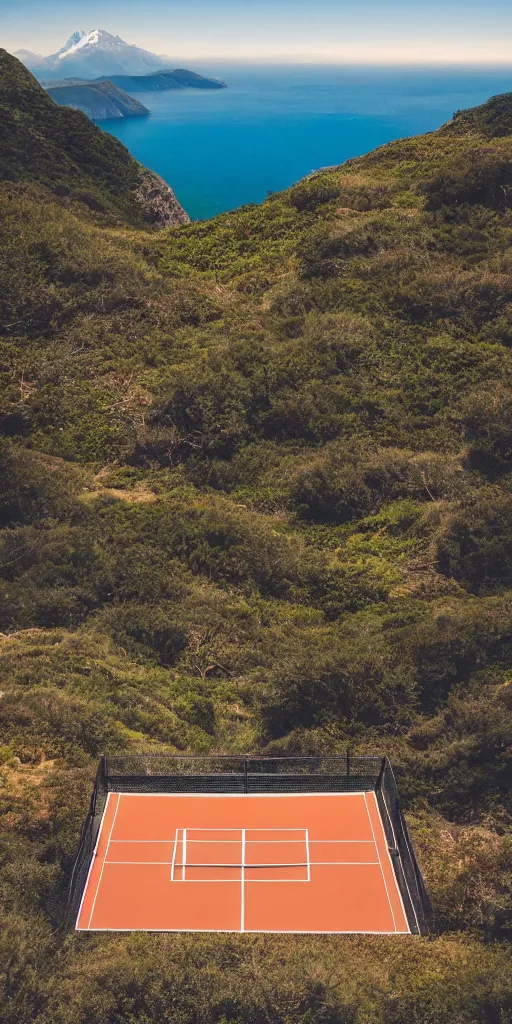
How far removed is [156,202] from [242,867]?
4361 centimetres

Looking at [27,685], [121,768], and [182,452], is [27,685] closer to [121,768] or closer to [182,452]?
[121,768]

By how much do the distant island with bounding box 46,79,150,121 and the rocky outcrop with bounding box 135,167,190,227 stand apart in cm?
9687

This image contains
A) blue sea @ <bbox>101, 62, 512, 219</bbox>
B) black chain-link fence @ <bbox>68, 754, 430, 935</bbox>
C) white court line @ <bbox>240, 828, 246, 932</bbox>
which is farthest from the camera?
blue sea @ <bbox>101, 62, 512, 219</bbox>

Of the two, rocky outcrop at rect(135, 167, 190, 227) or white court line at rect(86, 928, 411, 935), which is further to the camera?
rocky outcrop at rect(135, 167, 190, 227)

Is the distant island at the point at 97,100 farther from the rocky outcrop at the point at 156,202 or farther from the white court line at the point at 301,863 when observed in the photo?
the white court line at the point at 301,863

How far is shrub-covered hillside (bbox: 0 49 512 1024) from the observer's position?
966cm

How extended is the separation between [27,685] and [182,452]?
10979 mm

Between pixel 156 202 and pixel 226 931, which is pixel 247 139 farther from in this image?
pixel 226 931

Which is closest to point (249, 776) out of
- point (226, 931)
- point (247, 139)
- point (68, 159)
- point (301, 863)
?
point (301, 863)

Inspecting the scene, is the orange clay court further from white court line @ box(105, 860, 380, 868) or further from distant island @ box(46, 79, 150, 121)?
distant island @ box(46, 79, 150, 121)

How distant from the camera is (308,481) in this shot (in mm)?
21953

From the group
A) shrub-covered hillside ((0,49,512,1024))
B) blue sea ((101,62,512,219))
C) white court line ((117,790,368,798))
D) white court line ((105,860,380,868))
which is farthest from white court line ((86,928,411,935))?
blue sea ((101,62,512,219))

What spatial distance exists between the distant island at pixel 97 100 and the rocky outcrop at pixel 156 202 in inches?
3814

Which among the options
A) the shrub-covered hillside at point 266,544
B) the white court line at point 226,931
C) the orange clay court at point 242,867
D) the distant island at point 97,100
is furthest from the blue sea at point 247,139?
the white court line at point 226,931
